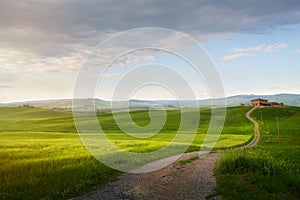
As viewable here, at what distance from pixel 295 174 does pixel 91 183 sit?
48.2 ft

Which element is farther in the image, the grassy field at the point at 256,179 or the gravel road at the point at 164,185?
the grassy field at the point at 256,179

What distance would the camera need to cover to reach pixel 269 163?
2612 centimetres

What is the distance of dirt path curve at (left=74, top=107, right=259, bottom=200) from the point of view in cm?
1905

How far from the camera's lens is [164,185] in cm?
2167

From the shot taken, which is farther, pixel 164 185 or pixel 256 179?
pixel 256 179

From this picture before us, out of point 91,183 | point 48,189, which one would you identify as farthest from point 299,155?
point 48,189

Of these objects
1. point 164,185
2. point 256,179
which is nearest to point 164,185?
point 164,185

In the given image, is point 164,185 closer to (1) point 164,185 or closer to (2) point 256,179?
(1) point 164,185

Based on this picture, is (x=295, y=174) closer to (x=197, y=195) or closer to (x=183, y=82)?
(x=197, y=195)

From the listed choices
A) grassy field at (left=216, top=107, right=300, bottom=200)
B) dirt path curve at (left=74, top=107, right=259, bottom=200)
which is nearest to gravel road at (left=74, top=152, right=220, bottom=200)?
dirt path curve at (left=74, top=107, right=259, bottom=200)

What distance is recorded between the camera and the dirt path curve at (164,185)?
1905 centimetres

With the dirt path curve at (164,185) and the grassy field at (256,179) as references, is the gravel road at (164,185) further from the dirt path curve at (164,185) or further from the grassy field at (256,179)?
the grassy field at (256,179)

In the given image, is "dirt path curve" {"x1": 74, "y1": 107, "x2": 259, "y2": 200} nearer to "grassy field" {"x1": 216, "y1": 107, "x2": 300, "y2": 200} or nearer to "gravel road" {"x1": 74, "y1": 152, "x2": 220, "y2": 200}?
"gravel road" {"x1": 74, "y1": 152, "x2": 220, "y2": 200}

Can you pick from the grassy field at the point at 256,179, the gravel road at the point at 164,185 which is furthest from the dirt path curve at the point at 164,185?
the grassy field at the point at 256,179
